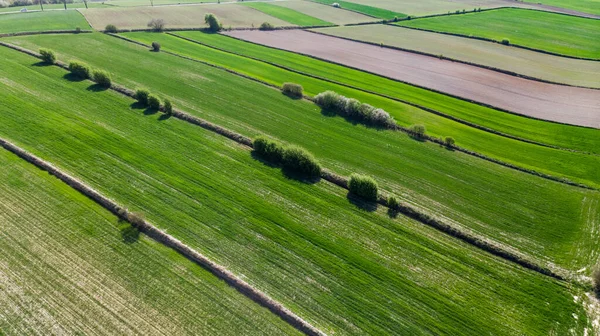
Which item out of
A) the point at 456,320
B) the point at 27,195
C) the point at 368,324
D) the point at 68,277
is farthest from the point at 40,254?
the point at 456,320

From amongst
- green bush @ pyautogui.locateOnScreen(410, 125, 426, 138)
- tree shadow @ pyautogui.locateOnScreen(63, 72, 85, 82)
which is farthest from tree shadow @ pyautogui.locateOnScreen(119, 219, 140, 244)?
tree shadow @ pyautogui.locateOnScreen(63, 72, 85, 82)

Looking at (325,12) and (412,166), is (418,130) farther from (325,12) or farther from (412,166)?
(325,12)

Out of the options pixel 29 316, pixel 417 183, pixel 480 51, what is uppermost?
pixel 480 51

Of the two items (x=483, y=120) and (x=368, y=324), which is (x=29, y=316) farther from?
(x=483, y=120)

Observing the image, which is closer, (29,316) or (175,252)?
(29,316)

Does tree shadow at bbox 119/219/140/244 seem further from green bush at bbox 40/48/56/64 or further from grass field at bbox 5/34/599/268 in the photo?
green bush at bbox 40/48/56/64

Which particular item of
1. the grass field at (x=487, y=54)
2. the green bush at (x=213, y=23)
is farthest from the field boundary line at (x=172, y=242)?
the grass field at (x=487, y=54)
